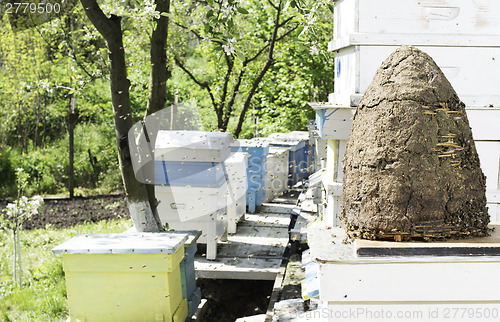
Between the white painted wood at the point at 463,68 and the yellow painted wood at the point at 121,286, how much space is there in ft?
5.35

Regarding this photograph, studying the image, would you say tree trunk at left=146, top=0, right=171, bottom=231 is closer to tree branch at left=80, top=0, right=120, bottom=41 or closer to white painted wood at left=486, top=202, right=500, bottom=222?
tree branch at left=80, top=0, right=120, bottom=41

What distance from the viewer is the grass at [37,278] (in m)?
3.79

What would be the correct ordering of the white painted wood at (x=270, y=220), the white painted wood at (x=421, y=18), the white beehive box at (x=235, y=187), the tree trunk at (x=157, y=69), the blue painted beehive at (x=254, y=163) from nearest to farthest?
1. the white painted wood at (x=421, y=18)
2. the tree trunk at (x=157, y=69)
3. the white beehive box at (x=235, y=187)
4. the white painted wood at (x=270, y=220)
5. the blue painted beehive at (x=254, y=163)

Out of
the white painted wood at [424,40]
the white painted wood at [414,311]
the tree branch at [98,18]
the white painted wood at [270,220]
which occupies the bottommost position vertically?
the white painted wood at [270,220]

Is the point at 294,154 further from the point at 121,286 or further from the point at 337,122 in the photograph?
the point at 337,122

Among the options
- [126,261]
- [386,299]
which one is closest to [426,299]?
[386,299]

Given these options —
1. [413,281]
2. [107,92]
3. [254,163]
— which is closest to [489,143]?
[413,281]

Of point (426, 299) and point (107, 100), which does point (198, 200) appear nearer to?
point (426, 299)

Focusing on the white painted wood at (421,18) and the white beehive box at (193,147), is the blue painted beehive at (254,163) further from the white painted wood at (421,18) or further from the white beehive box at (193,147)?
the white painted wood at (421,18)

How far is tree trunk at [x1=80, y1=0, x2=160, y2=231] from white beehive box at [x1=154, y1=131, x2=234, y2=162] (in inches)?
12.2

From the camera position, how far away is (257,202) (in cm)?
650

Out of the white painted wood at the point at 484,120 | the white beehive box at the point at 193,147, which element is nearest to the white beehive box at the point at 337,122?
the white painted wood at the point at 484,120

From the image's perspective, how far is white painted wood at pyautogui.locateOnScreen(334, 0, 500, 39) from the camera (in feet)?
7.23

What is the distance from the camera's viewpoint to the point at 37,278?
469 centimetres
